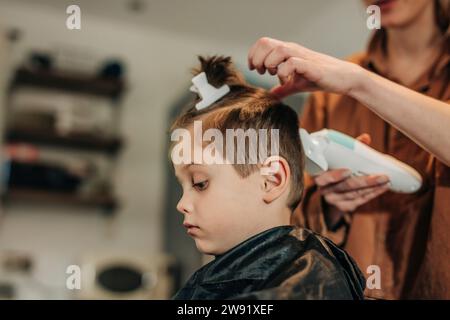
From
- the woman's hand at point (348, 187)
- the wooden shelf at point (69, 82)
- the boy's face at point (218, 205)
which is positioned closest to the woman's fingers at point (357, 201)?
the woman's hand at point (348, 187)

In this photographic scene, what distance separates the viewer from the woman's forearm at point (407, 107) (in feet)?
2.48

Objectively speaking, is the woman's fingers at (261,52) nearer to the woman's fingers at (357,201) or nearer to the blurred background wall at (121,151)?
the woman's fingers at (357,201)

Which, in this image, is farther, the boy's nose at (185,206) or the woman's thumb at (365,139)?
the woman's thumb at (365,139)

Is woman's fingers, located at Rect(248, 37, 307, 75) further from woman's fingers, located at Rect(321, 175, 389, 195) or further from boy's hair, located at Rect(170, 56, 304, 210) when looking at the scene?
woman's fingers, located at Rect(321, 175, 389, 195)

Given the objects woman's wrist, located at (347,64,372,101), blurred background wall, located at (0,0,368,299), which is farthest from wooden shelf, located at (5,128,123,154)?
woman's wrist, located at (347,64,372,101)

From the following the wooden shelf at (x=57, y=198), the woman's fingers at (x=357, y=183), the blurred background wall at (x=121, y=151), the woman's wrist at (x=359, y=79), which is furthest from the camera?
the wooden shelf at (x=57, y=198)

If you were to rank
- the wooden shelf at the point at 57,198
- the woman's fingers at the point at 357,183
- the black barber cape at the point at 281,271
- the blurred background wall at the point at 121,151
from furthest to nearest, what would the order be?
the wooden shelf at the point at 57,198 < the blurred background wall at the point at 121,151 < the woman's fingers at the point at 357,183 < the black barber cape at the point at 281,271

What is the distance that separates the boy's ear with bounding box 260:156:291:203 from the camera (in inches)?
30.9

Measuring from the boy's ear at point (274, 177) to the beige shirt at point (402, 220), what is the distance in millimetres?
146

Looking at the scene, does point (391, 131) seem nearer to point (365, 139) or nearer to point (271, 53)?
point (365, 139)

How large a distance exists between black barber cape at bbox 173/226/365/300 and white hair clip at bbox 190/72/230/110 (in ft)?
0.76

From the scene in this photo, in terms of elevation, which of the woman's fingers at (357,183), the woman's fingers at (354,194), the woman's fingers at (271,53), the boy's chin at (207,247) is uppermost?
the woman's fingers at (271,53)

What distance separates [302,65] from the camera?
0.73m

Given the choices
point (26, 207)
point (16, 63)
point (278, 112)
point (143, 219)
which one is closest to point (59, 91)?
point (16, 63)
